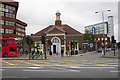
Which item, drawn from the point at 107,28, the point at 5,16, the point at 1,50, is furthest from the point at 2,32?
the point at 107,28

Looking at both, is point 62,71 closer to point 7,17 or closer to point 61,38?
point 61,38

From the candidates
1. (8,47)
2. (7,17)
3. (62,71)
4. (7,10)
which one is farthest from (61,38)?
(62,71)

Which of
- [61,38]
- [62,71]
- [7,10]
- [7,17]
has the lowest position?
[62,71]

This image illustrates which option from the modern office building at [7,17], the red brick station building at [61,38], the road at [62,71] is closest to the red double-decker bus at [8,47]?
the road at [62,71]

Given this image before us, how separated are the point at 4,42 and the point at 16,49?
7.82 ft

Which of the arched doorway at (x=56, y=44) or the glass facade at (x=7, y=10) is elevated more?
the glass facade at (x=7, y=10)

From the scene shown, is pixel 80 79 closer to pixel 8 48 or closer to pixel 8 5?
pixel 8 48

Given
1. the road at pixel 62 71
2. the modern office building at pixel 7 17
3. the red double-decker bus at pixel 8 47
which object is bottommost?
the road at pixel 62 71

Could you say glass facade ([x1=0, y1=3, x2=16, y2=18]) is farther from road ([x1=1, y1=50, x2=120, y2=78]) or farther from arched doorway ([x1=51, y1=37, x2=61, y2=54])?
road ([x1=1, y1=50, x2=120, y2=78])

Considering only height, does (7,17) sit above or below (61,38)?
above

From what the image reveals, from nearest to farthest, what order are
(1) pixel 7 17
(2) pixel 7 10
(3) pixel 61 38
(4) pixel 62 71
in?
(4) pixel 62 71 < (3) pixel 61 38 < (1) pixel 7 17 < (2) pixel 7 10

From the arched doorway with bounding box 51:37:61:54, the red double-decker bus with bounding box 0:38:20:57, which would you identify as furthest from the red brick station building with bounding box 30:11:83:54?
the red double-decker bus with bounding box 0:38:20:57

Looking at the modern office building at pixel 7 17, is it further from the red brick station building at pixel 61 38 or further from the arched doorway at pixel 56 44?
the arched doorway at pixel 56 44

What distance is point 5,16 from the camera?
51156 millimetres
